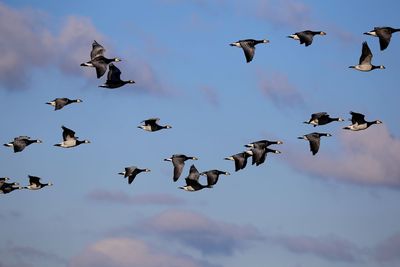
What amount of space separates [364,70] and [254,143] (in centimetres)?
724

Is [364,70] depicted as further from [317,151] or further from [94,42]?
[94,42]

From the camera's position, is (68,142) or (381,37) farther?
(68,142)

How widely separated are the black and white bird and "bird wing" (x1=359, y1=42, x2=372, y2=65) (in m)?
13.3

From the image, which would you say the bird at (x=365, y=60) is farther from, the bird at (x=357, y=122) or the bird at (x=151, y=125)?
the bird at (x=151, y=125)

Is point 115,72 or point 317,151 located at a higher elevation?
point 115,72

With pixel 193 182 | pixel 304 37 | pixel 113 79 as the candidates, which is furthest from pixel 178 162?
pixel 304 37

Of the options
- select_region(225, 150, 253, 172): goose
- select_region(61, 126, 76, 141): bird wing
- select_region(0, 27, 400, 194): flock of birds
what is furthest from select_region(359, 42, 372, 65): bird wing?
select_region(61, 126, 76, 141): bird wing

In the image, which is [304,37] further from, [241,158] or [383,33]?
[241,158]

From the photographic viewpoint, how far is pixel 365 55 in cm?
6812

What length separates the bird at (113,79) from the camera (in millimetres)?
67375

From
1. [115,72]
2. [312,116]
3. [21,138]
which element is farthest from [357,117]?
[21,138]

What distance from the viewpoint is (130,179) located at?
7156 cm

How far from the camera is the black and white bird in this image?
64719 millimetres

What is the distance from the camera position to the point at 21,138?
69.2 meters
